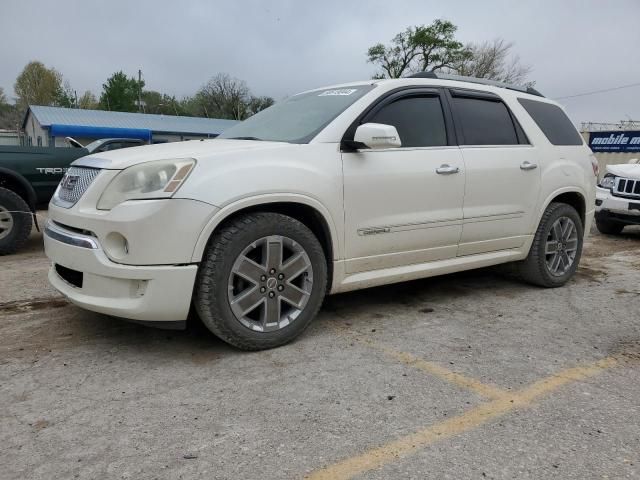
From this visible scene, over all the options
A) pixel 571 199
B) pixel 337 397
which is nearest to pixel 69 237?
pixel 337 397

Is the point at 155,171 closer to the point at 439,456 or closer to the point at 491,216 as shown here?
the point at 439,456

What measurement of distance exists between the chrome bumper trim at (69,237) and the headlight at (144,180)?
0.20 m

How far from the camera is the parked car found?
8.09 metres

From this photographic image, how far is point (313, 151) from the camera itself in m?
3.44

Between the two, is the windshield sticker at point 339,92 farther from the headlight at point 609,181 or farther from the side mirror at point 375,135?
the headlight at point 609,181

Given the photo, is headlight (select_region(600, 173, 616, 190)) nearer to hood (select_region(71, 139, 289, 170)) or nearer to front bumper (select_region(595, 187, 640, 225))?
front bumper (select_region(595, 187, 640, 225))

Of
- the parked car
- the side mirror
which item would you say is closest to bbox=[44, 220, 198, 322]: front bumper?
the side mirror

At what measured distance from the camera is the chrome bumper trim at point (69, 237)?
3.00 m

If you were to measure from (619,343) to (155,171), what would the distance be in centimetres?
322

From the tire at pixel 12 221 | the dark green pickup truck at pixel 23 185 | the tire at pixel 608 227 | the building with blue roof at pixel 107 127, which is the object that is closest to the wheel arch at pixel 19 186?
the dark green pickup truck at pixel 23 185

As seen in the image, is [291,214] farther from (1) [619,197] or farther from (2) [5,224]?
(1) [619,197]

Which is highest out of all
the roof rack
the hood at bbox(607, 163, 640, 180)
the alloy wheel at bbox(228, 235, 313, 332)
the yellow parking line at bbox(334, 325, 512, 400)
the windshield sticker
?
the roof rack

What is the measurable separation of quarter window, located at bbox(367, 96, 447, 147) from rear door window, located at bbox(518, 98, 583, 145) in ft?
3.96

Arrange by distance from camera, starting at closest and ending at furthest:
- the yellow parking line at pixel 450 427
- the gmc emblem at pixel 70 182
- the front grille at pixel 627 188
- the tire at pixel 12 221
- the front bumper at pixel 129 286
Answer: the yellow parking line at pixel 450 427 < the front bumper at pixel 129 286 < the gmc emblem at pixel 70 182 < the tire at pixel 12 221 < the front grille at pixel 627 188
